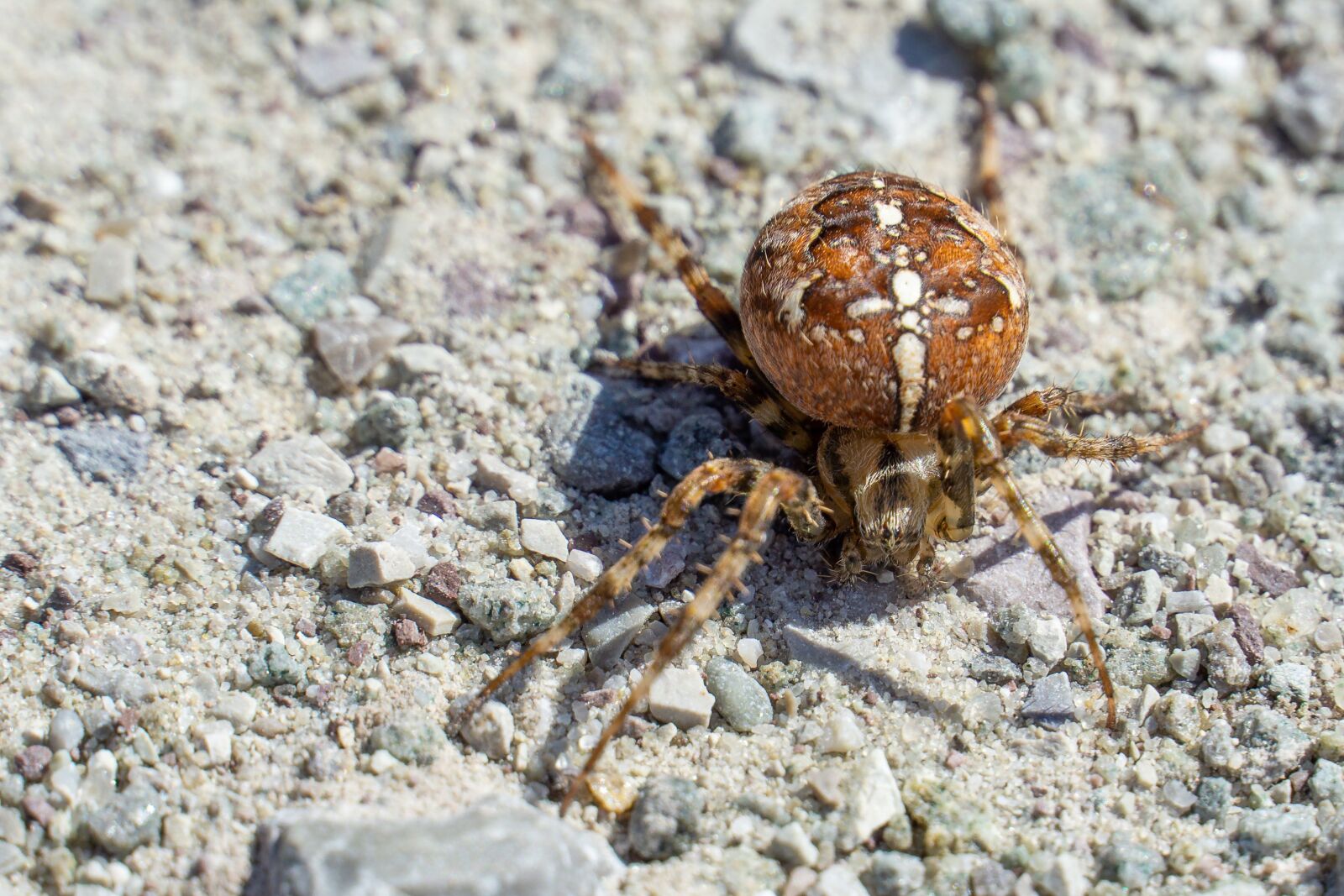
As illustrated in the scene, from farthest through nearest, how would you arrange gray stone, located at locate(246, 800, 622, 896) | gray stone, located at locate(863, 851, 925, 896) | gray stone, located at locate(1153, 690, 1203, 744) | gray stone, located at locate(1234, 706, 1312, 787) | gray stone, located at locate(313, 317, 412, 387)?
gray stone, located at locate(313, 317, 412, 387), gray stone, located at locate(1153, 690, 1203, 744), gray stone, located at locate(1234, 706, 1312, 787), gray stone, located at locate(863, 851, 925, 896), gray stone, located at locate(246, 800, 622, 896)

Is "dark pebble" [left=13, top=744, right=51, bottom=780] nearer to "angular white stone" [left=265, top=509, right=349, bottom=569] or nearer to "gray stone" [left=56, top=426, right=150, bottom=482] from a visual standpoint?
"angular white stone" [left=265, top=509, right=349, bottom=569]

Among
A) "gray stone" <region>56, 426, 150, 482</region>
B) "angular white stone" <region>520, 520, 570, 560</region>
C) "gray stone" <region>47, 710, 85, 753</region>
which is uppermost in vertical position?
"angular white stone" <region>520, 520, 570, 560</region>

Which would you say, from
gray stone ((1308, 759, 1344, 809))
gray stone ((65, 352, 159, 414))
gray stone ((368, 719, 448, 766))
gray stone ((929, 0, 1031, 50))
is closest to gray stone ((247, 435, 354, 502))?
gray stone ((65, 352, 159, 414))

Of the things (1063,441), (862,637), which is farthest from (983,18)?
(862,637)

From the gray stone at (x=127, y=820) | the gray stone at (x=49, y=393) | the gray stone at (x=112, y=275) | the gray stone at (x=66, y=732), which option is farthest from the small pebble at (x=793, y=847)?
the gray stone at (x=112, y=275)

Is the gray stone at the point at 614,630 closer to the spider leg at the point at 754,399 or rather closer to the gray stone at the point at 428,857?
the gray stone at the point at 428,857

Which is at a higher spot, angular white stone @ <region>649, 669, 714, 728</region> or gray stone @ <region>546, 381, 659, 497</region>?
gray stone @ <region>546, 381, 659, 497</region>

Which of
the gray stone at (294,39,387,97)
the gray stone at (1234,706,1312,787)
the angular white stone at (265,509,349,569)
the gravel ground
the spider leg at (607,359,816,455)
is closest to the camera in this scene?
the gravel ground

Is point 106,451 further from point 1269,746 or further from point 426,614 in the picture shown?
point 1269,746
